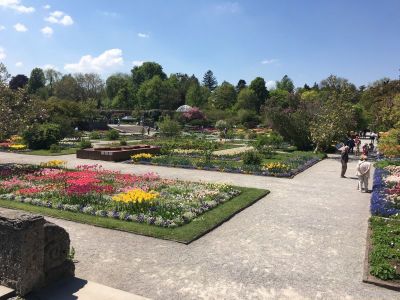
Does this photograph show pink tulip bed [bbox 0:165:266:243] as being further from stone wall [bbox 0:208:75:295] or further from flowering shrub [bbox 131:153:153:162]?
flowering shrub [bbox 131:153:153:162]

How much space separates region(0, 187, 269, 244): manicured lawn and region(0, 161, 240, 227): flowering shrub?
0.25 m

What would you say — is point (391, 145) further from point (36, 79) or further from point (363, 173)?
point (36, 79)

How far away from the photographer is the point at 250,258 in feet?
25.7

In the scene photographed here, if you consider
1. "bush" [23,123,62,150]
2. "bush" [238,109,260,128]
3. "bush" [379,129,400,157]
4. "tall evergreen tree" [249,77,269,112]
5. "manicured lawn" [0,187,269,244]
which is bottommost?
"manicured lawn" [0,187,269,244]

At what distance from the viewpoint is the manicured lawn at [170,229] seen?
907 cm

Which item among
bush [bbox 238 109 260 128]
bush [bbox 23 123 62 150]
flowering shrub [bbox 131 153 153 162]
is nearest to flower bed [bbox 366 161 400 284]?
flowering shrub [bbox 131 153 153 162]

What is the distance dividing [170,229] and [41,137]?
2280cm

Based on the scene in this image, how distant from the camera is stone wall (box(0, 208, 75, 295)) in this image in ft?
18.2

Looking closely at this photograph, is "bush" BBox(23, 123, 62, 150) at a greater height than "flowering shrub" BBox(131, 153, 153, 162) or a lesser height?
greater

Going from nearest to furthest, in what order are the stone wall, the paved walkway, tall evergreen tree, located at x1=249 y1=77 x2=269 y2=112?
the stone wall, the paved walkway, tall evergreen tree, located at x1=249 y1=77 x2=269 y2=112

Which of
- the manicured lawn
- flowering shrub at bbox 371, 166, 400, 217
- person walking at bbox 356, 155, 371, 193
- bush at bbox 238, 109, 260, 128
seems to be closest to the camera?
the manicured lawn

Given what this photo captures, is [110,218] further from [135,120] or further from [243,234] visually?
[135,120]

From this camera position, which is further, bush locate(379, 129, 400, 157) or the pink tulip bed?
bush locate(379, 129, 400, 157)

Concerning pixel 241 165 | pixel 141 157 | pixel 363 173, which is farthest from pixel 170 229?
pixel 141 157
